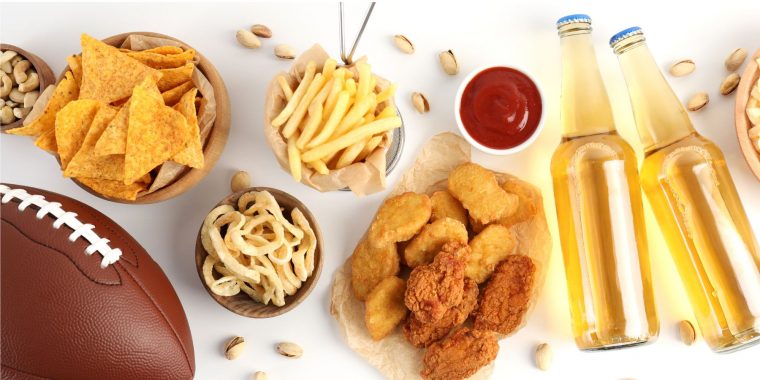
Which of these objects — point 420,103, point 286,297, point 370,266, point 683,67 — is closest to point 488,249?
point 370,266

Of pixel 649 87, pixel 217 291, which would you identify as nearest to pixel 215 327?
pixel 217 291

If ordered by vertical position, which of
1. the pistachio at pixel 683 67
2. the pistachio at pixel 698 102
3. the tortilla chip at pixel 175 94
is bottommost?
the pistachio at pixel 698 102

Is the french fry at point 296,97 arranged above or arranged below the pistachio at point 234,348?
above

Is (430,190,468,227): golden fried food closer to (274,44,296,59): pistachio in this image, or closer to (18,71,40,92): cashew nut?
(274,44,296,59): pistachio

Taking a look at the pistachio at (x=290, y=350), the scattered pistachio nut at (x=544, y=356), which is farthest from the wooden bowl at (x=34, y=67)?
the scattered pistachio nut at (x=544, y=356)

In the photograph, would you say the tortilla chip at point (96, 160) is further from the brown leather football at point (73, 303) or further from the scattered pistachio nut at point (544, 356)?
the scattered pistachio nut at point (544, 356)

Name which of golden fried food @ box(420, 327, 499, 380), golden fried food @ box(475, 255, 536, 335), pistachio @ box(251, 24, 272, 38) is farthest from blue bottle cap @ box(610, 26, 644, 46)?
pistachio @ box(251, 24, 272, 38)
